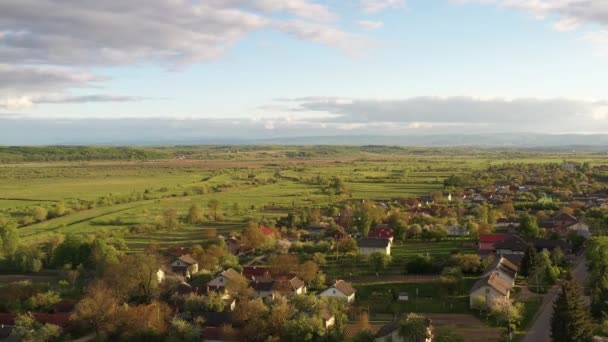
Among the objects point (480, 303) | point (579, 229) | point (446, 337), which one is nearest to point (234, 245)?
point (480, 303)

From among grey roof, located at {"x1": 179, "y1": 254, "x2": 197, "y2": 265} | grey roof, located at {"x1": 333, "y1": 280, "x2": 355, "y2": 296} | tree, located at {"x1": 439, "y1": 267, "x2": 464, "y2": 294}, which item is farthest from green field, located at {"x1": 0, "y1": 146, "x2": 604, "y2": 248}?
grey roof, located at {"x1": 179, "y1": 254, "x2": 197, "y2": 265}

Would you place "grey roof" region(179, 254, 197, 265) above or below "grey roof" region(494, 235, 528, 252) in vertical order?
below

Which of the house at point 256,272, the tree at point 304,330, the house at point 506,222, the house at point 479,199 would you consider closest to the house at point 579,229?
the house at point 506,222

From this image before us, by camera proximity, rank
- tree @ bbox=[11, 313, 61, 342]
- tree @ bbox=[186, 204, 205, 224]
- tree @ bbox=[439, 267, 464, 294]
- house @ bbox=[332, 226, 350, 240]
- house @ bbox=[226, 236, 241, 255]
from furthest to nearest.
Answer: tree @ bbox=[186, 204, 205, 224] → house @ bbox=[332, 226, 350, 240] → house @ bbox=[226, 236, 241, 255] → tree @ bbox=[439, 267, 464, 294] → tree @ bbox=[11, 313, 61, 342]

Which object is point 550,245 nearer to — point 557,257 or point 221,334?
point 557,257

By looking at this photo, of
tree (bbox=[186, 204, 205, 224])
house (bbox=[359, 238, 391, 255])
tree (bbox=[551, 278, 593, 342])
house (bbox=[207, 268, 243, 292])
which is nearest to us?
tree (bbox=[551, 278, 593, 342])

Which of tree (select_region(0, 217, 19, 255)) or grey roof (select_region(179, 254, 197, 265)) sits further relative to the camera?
tree (select_region(0, 217, 19, 255))

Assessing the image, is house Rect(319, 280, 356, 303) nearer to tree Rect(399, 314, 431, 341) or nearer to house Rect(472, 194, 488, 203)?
tree Rect(399, 314, 431, 341)

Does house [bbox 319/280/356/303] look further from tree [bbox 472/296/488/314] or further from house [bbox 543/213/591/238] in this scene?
house [bbox 543/213/591/238]

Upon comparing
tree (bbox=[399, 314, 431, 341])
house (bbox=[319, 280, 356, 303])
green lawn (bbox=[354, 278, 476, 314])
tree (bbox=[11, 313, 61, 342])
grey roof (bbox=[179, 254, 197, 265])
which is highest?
tree (bbox=[399, 314, 431, 341])
